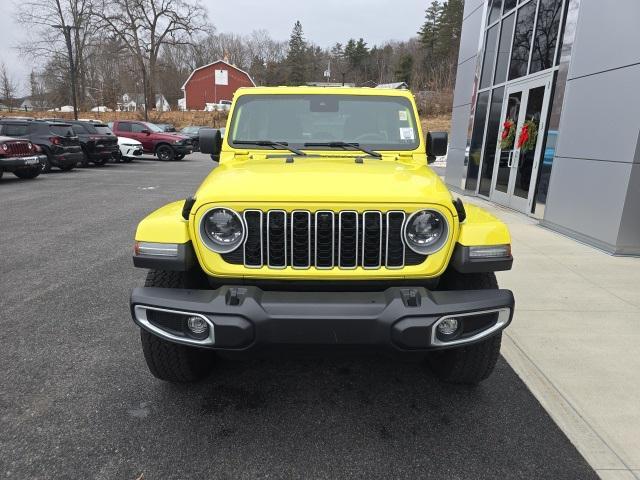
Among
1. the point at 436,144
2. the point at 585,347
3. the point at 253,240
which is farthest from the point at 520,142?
the point at 253,240

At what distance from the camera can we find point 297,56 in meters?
74.8

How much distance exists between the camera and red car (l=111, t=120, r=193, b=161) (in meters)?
22.0

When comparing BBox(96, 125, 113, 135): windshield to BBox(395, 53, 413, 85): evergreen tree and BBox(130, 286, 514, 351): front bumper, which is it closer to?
BBox(130, 286, 514, 351): front bumper

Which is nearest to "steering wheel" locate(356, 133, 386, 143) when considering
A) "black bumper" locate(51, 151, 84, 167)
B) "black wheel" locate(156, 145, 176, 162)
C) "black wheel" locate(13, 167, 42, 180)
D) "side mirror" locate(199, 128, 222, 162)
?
"side mirror" locate(199, 128, 222, 162)

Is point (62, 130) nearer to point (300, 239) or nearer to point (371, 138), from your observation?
point (371, 138)

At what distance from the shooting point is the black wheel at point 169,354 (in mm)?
2500

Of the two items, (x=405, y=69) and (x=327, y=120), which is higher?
(x=405, y=69)

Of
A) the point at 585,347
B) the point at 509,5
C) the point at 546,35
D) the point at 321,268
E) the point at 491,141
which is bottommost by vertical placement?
the point at 585,347

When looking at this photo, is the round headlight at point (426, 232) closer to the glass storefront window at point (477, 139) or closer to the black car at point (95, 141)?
the glass storefront window at point (477, 139)

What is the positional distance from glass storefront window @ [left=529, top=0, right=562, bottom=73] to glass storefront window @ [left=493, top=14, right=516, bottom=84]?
1326 mm

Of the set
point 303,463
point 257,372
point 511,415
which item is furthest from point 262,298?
point 511,415

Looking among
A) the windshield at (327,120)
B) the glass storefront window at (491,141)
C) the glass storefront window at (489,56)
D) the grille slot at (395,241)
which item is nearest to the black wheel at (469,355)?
the grille slot at (395,241)

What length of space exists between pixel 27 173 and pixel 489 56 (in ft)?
43.0

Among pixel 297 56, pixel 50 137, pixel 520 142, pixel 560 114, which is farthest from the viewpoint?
pixel 297 56
